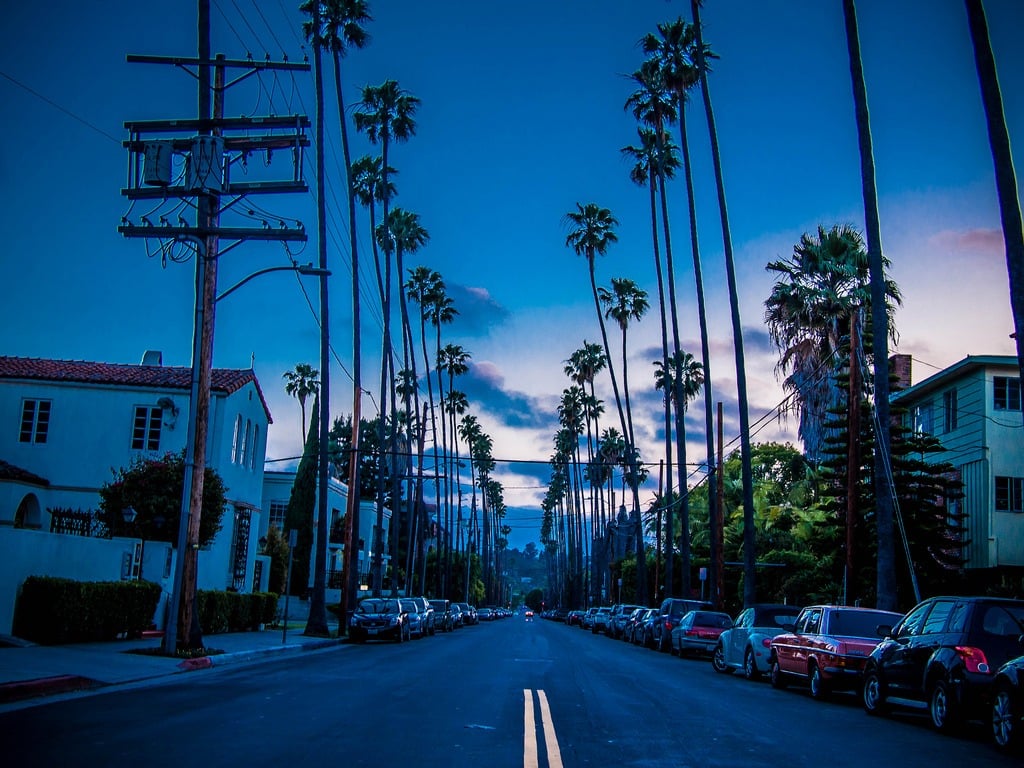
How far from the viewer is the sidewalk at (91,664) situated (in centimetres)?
1301

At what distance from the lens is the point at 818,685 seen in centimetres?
1655

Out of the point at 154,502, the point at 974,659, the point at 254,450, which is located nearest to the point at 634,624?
the point at 254,450

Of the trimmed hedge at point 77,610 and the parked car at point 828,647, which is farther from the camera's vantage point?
the trimmed hedge at point 77,610

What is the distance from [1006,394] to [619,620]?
22276 mm

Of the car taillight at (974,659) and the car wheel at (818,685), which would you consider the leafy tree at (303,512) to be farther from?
the car taillight at (974,659)

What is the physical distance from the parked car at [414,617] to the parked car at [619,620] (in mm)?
9764

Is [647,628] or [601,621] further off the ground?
[647,628]

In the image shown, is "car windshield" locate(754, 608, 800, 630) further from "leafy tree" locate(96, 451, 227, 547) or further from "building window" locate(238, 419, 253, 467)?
"building window" locate(238, 419, 253, 467)

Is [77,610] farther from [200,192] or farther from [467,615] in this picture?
[467,615]

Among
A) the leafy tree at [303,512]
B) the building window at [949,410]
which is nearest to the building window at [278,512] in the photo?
the leafy tree at [303,512]

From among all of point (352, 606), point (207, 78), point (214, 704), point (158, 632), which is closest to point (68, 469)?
point (158, 632)

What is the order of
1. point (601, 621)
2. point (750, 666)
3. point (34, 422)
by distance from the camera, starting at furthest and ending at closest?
point (601, 621), point (34, 422), point (750, 666)

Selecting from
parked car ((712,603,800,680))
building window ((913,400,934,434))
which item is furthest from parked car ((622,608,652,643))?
parked car ((712,603,800,680))

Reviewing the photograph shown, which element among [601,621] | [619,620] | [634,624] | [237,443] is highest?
[237,443]
